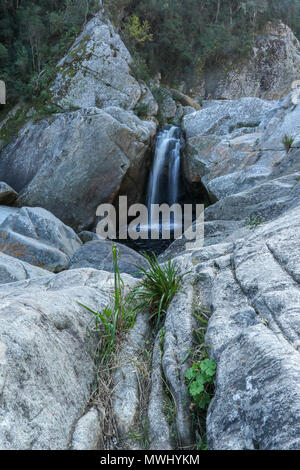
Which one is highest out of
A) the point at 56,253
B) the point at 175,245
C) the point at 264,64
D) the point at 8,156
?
the point at 264,64

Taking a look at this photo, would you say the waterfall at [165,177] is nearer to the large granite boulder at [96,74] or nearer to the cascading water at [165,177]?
the cascading water at [165,177]

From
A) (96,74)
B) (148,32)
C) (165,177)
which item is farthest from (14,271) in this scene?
(148,32)

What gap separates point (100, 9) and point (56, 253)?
15.4 m

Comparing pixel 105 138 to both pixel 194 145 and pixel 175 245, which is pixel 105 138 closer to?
pixel 194 145

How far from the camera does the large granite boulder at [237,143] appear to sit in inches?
384

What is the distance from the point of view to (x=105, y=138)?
13.0m

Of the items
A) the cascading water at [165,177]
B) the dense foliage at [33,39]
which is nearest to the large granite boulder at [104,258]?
the cascading water at [165,177]

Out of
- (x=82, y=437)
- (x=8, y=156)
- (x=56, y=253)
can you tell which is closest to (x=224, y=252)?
(x=82, y=437)

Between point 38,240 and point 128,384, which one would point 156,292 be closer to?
point 128,384

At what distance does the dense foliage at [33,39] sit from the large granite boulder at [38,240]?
346 inches

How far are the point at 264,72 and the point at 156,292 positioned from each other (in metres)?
31.5

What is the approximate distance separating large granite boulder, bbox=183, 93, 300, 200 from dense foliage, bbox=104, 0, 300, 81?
8.60 m

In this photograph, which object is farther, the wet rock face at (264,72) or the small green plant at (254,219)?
the wet rock face at (264,72)

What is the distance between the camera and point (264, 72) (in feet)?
96.4
